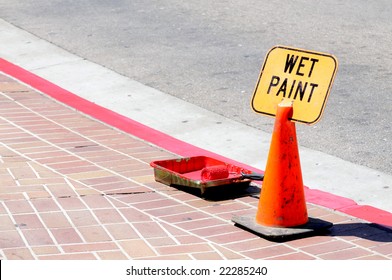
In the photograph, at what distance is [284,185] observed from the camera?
227 inches

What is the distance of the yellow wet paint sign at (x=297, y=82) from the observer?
5.68 m

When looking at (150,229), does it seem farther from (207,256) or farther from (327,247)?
(327,247)

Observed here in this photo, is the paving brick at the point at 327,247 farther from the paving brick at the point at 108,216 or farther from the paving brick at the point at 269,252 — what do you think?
the paving brick at the point at 108,216

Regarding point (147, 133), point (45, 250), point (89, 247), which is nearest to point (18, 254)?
point (45, 250)

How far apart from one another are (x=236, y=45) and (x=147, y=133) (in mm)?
3195

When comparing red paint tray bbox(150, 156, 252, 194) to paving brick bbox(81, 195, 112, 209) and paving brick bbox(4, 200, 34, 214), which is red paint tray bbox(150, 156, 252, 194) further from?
paving brick bbox(4, 200, 34, 214)

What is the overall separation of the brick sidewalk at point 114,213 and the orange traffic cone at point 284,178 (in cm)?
19

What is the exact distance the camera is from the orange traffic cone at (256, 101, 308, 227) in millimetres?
5762

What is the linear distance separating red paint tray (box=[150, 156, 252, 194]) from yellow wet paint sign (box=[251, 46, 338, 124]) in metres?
0.69

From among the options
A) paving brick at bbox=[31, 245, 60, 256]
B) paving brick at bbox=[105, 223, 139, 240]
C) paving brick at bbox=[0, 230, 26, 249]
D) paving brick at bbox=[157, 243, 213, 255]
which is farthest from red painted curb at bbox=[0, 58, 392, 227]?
paving brick at bbox=[0, 230, 26, 249]

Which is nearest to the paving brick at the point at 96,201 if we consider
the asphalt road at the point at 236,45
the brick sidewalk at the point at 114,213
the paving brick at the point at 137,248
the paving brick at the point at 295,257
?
the brick sidewalk at the point at 114,213

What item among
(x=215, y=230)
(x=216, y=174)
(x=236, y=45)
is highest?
(x=236, y=45)

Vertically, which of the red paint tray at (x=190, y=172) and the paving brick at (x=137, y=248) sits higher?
the red paint tray at (x=190, y=172)

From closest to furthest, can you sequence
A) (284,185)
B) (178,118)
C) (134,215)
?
(284,185) < (134,215) < (178,118)
